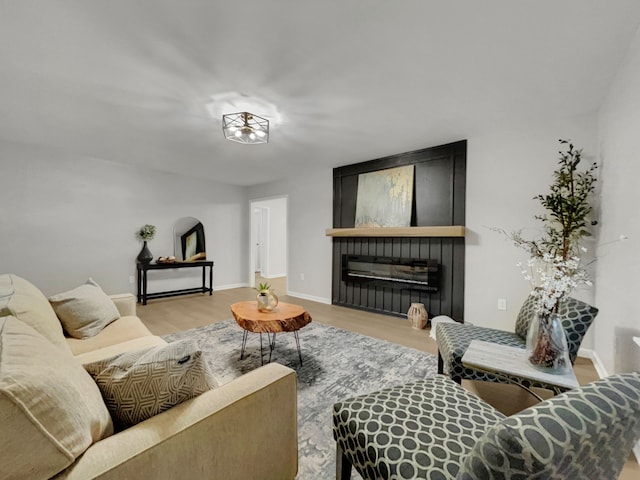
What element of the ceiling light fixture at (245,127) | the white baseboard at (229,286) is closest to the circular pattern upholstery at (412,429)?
the ceiling light fixture at (245,127)

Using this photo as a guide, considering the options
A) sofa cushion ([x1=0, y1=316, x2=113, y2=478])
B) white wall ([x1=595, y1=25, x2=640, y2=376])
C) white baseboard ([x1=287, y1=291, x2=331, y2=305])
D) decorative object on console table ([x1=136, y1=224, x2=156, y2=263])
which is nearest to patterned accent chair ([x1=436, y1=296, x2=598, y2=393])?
white wall ([x1=595, y1=25, x2=640, y2=376])

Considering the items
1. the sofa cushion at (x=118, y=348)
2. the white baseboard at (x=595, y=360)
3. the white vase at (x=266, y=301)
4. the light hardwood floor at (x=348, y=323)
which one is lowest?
the light hardwood floor at (x=348, y=323)

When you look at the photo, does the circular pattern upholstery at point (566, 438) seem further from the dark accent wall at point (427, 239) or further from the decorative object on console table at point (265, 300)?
the dark accent wall at point (427, 239)

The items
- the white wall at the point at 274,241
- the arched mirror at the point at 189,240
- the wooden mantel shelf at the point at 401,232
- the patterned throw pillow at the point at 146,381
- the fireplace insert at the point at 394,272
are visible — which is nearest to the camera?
the patterned throw pillow at the point at 146,381

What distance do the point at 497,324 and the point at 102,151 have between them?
571 cm

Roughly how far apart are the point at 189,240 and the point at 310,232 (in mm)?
2441

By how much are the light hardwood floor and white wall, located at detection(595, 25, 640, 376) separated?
547 millimetres

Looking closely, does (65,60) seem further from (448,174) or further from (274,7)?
(448,174)

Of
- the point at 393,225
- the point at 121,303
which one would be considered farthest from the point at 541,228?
the point at 121,303

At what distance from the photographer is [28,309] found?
144 cm

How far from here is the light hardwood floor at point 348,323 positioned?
80.4 inches

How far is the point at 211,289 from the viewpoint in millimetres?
5461

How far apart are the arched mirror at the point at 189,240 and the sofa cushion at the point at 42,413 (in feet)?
16.1

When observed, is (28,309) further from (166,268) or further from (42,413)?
(166,268)
